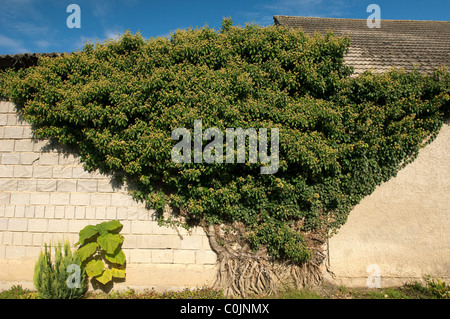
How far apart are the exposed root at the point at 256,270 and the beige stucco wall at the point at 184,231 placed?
19 cm

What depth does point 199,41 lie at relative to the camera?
4.49m

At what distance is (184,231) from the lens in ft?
15.1

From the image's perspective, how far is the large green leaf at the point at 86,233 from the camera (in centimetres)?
424

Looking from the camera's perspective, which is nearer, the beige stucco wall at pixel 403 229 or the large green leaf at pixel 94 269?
the large green leaf at pixel 94 269

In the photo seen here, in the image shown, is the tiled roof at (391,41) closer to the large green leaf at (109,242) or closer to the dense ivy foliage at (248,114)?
the dense ivy foliage at (248,114)

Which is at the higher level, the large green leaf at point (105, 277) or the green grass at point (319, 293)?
the large green leaf at point (105, 277)

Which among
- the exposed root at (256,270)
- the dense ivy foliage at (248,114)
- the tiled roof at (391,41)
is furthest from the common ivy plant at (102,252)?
the tiled roof at (391,41)

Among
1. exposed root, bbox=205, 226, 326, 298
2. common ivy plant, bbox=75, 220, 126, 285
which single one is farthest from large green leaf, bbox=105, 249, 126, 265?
exposed root, bbox=205, 226, 326, 298

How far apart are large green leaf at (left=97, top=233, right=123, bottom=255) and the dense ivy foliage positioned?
2.43 ft

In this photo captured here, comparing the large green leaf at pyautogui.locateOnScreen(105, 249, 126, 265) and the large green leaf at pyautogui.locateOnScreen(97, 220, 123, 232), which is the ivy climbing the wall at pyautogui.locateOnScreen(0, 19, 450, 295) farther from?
the large green leaf at pyautogui.locateOnScreen(105, 249, 126, 265)

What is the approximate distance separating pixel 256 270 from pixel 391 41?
5.64 m

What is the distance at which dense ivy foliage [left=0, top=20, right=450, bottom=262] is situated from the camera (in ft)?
13.7

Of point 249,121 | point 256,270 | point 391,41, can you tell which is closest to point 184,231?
point 256,270
